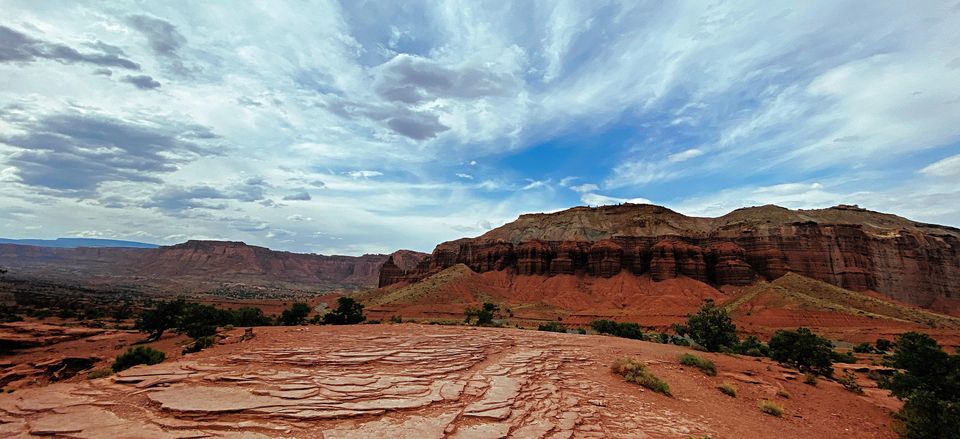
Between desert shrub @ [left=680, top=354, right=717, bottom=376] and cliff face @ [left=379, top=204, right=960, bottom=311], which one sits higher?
cliff face @ [left=379, top=204, right=960, bottom=311]

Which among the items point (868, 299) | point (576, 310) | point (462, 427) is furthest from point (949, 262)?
point (462, 427)

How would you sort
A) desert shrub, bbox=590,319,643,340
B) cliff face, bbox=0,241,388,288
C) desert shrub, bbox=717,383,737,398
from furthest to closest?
1. cliff face, bbox=0,241,388,288
2. desert shrub, bbox=590,319,643,340
3. desert shrub, bbox=717,383,737,398

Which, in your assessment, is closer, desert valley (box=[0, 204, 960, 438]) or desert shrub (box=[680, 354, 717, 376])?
desert valley (box=[0, 204, 960, 438])

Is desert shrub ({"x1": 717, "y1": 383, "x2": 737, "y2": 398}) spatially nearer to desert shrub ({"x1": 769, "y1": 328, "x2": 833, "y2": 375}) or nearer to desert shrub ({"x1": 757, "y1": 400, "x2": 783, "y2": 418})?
desert shrub ({"x1": 757, "y1": 400, "x2": 783, "y2": 418})

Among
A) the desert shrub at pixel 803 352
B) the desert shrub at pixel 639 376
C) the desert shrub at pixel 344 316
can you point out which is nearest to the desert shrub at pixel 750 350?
the desert shrub at pixel 803 352

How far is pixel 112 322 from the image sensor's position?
36438 millimetres

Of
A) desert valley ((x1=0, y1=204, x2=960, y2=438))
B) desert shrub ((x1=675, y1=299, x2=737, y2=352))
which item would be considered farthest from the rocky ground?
desert shrub ((x1=675, y1=299, x2=737, y2=352))

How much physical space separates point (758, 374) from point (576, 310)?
4464cm

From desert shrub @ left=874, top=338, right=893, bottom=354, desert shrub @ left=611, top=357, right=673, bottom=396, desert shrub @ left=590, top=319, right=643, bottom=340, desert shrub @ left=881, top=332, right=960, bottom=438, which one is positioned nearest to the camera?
desert shrub @ left=881, top=332, right=960, bottom=438

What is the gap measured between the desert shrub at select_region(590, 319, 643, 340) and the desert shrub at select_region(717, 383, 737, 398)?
58.6 ft

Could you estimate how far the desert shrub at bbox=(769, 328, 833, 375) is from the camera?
62.9 ft

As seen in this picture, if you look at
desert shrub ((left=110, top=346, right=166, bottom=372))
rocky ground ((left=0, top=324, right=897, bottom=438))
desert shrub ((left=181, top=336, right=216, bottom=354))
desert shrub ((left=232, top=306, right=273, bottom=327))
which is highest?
rocky ground ((left=0, top=324, right=897, bottom=438))

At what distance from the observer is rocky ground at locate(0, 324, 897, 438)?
746 cm

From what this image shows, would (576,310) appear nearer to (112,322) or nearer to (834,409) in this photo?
(834,409)
